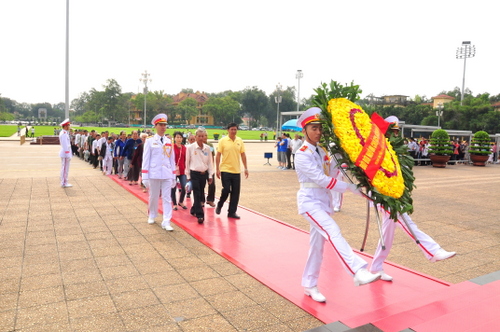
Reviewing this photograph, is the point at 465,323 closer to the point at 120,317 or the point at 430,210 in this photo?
the point at 120,317

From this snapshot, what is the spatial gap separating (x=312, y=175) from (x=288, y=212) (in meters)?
4.77

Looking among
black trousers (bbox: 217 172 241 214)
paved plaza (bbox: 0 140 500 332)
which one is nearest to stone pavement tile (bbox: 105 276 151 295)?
paved plaza (bbox: 0 140 500 332)

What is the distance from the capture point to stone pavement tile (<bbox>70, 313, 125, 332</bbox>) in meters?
3.22

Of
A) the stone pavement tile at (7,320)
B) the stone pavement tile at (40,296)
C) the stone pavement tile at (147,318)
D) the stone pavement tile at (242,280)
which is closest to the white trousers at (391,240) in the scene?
the stone pavement tile at (242,280)

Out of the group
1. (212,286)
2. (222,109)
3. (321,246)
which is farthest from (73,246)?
(222,109)

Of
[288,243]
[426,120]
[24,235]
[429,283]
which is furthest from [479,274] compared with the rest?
[426,120]

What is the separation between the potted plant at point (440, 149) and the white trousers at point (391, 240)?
18747mm

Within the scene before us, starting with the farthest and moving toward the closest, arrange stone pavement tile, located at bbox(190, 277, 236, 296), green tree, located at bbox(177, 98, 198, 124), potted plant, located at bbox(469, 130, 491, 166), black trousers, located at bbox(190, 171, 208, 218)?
green tree, located at bbox(177, 98, 198, 124) < potted plant, located at bbox(469, 130, 491, 166) < black trousers, located at bbox(190, 171, 208, 218) < stone pavement tile, located at bbox(190, 277, 236, 296)

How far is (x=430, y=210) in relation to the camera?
891 cm

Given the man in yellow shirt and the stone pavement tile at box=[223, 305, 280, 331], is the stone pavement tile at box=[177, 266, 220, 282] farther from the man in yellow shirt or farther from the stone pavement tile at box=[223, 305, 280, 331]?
the man in yellow shirt

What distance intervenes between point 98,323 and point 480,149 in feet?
84.4

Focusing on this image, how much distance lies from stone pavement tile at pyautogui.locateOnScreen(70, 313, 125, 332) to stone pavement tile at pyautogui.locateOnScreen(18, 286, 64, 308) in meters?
0.55

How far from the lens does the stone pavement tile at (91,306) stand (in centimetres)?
350

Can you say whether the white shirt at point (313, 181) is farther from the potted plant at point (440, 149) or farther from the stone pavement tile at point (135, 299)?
the potted plant at point (440, 149)
